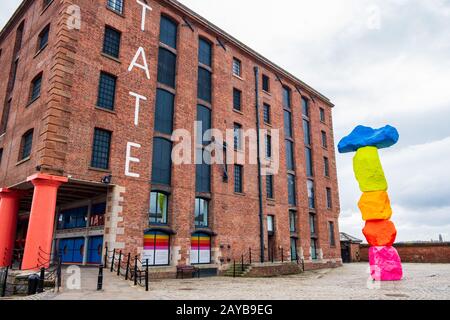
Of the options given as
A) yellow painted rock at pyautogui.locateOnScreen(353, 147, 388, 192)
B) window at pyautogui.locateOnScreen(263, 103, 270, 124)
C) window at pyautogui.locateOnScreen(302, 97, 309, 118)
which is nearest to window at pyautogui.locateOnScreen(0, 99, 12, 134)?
window at pyautogui.locateOnScreen(263, 103, 270, 124)

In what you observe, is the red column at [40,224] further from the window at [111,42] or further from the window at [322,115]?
the window at [322,115]

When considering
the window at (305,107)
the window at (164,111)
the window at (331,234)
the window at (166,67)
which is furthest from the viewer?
the window at (305,107)

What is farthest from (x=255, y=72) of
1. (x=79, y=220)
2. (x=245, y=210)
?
(x=79, y=220)

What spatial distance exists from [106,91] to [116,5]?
18.5 ft

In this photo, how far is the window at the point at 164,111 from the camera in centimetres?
2014

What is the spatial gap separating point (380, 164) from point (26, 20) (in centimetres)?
2311

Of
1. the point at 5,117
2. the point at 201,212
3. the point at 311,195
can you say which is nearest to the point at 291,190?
the point at 311,195

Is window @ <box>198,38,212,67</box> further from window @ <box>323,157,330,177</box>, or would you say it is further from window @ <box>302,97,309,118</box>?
window @ <box>323,157,330,177</box>

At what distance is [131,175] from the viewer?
17.7 m

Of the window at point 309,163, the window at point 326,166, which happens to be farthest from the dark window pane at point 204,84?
the window at point 326,166

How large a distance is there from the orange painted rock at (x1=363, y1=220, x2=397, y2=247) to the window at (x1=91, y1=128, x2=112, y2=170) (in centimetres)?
1312

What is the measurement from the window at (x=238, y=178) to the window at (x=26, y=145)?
42.7ft

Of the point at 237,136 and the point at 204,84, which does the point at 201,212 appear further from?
the point at 204,84

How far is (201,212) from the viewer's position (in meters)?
21.3
